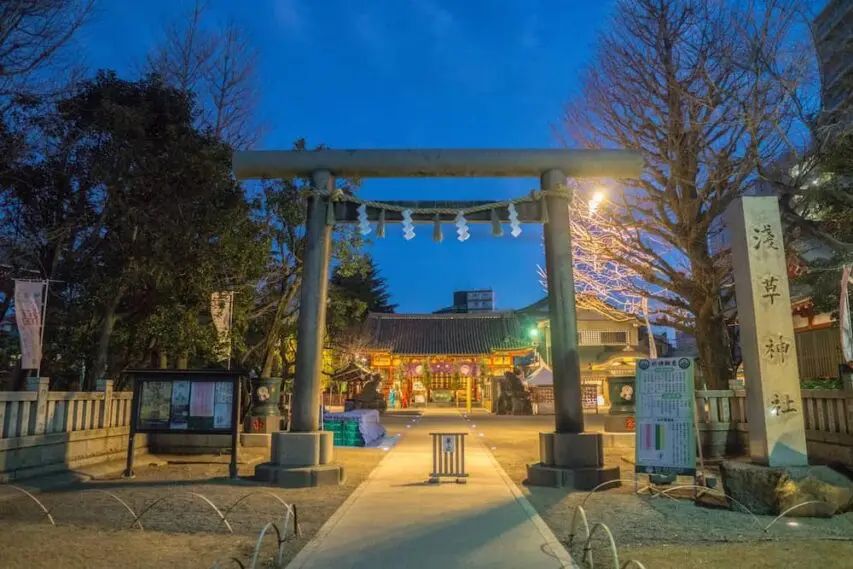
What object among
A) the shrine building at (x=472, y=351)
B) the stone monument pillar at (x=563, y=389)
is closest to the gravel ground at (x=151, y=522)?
the stone monument pillar at (x=563, y=389)

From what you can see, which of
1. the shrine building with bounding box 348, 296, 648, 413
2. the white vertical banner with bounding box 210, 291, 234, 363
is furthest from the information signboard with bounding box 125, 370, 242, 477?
the shrine building with bounding box 348, 296, 648, 413

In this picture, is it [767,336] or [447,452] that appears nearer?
[767,336]

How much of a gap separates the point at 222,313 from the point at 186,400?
13.4ft

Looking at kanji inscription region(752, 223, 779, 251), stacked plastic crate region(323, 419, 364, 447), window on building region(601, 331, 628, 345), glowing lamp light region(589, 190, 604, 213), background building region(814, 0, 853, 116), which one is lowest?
stacked plastic crate region(323, 419, 364, 447)

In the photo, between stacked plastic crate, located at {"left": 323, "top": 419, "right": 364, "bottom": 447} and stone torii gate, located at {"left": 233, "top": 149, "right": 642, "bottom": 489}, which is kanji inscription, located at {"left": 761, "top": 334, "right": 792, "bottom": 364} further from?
stacked plastic crate, located at {"left": 323, "top": 419, "right": 364, "bottom": 447}

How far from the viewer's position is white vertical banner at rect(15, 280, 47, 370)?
37.3 ft

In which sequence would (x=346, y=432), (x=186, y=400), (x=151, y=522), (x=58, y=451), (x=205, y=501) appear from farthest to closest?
(x=346, y=432) < (x=186, y=400) < (x=58, y=451) < (x=205, y=501) < (x=151, y=522)

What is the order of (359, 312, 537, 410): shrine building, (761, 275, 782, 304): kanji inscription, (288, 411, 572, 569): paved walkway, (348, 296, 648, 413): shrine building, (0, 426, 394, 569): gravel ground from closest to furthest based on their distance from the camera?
1. (288, 411, 572, 569): paved walkway
2. (0, 426, 394, 569): gravel ground
3. (761, 275, 782, 304): kanji inscription
4. (348, 296, 648, 413): shrine building
5. (359, 312, 537, 410): shrine building

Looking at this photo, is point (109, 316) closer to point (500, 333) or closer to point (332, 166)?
point (332, 166)

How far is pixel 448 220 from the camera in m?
11.0

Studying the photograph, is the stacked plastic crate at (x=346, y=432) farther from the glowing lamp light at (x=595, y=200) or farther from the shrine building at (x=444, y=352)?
the shrine building at (x=444, y=352)

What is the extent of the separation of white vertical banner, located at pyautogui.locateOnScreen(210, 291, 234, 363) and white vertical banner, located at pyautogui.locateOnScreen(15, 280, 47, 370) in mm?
4094

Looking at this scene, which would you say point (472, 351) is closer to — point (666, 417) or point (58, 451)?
point (58, 451)

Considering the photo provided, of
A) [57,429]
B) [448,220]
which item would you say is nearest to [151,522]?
[57,429]
